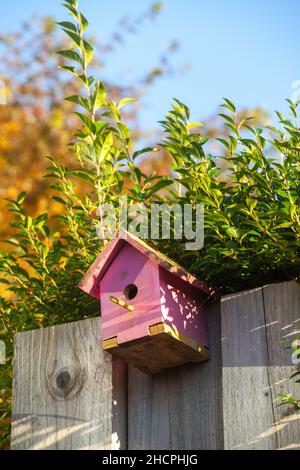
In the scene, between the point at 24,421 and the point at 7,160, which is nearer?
the point at 24,421

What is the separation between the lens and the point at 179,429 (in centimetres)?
215

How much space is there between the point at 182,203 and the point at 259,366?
1.70ft

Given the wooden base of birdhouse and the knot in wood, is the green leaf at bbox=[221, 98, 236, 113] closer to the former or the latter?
the wooden base of birdhouse

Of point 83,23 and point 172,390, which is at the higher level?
point 83,23

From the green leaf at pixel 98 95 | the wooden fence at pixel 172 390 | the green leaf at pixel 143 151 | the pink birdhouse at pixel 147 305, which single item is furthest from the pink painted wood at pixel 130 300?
the green leaf at pixel 98 95

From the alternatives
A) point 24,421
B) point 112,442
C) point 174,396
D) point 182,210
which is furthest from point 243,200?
point 24,421

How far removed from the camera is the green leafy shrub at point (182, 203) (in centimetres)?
211

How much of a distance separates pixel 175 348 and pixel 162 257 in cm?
24

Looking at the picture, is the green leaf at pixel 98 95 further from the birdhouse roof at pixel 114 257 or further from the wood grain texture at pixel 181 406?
the wood grain texture at pixel 181 406

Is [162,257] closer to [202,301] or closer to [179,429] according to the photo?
[202,301]

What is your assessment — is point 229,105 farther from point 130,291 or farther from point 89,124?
point 130,291

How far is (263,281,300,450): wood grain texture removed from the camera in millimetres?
1924

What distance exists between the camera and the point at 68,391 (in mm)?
2297

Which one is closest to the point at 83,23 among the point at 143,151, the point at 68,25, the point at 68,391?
the point at 68,25
